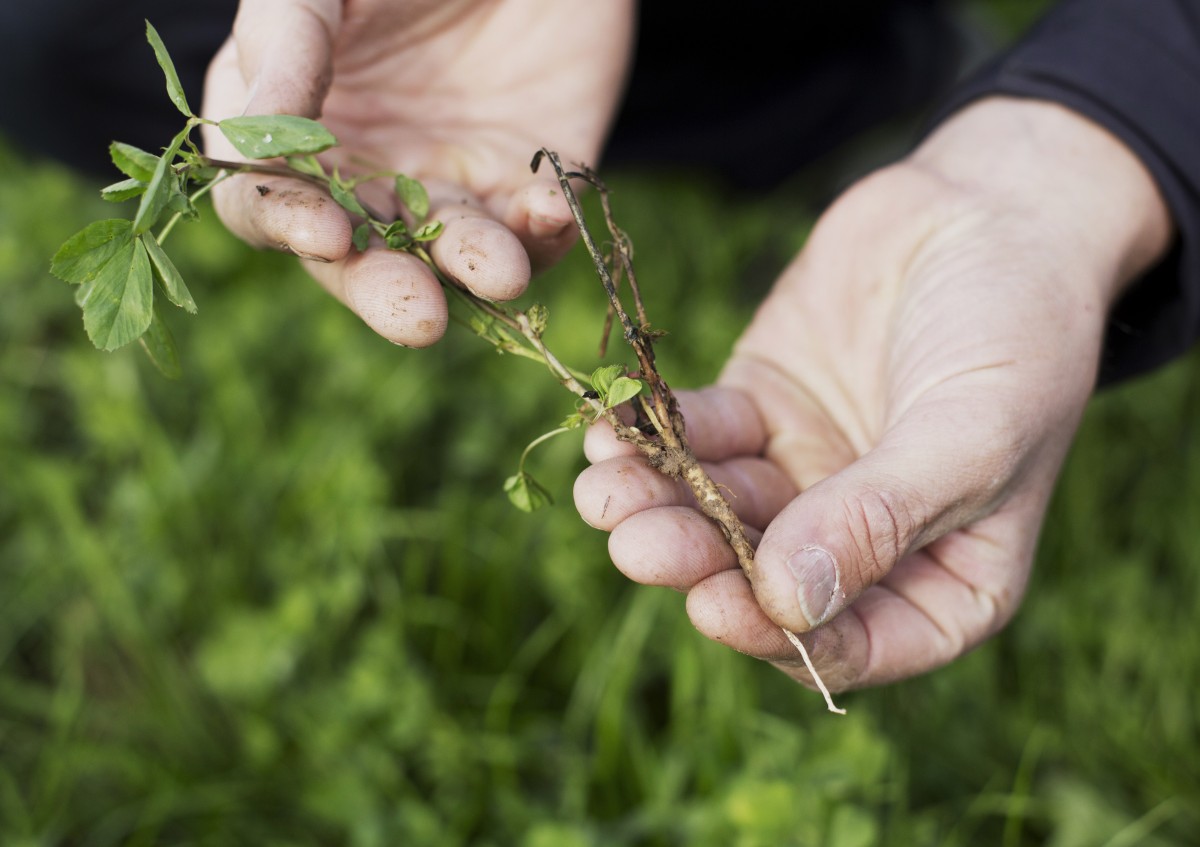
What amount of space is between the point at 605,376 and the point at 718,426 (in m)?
0.38

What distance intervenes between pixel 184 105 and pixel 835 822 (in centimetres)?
144

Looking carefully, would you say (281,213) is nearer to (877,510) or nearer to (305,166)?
(305,166)

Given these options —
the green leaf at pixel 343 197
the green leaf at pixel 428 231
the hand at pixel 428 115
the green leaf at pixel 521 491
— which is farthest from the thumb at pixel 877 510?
the green leaf at pixel 343 197

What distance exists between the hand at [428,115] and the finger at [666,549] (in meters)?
0.35

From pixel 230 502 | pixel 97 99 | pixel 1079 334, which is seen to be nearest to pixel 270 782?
pixel 230 502

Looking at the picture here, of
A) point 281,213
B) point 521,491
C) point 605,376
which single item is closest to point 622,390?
point 605,376

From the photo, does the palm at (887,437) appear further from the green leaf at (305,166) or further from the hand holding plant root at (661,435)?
the green leaf at (305,166)

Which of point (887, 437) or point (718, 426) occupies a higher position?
point (887, 437)

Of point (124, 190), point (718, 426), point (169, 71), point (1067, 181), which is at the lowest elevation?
point (718, 426)

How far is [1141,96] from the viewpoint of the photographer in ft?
5.74

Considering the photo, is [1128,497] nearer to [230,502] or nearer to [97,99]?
[230,502]

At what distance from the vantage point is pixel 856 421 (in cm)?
167

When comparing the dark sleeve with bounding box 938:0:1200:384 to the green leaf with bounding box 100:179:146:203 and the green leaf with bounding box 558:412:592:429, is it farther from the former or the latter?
the green leaf with bounding box 100:179:146:203

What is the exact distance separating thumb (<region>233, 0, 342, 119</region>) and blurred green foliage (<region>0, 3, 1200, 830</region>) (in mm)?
1120
